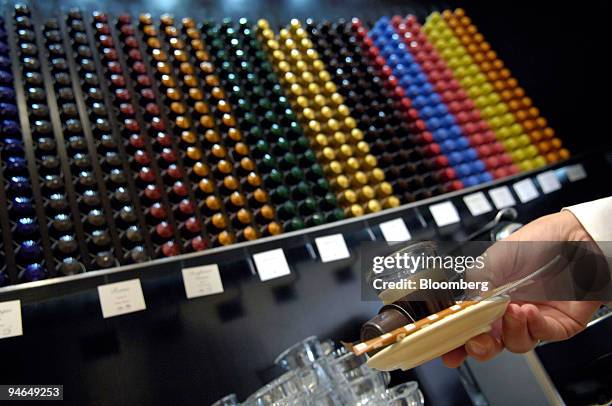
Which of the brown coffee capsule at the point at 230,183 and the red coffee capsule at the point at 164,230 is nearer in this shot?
the red coffee capsule at the point at 164,230

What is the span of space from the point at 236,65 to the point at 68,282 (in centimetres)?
103

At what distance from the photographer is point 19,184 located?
1.39 metres

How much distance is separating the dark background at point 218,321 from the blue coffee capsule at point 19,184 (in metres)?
0.30

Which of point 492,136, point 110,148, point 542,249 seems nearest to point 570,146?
point 492,136

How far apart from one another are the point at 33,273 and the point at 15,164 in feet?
1.09

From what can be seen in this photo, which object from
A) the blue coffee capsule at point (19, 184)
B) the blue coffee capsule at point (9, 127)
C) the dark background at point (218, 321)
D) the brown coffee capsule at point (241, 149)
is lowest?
the dark background at point (218, 321)

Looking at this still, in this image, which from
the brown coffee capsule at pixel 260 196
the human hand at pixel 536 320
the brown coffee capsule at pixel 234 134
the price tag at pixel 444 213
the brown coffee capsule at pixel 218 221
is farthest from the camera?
the price tag at pixel 444 213

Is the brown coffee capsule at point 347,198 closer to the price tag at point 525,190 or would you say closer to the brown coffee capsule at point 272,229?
the brown coffee capsule at point 272,229

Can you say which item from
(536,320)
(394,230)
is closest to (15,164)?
(394,230)

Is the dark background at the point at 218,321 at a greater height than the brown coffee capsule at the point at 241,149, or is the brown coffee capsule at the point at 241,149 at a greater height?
the brown coffee capsule at the point at 241,149

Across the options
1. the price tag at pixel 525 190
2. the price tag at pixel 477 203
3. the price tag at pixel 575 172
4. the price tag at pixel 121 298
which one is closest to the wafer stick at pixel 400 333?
the price tag at pixel 121 298

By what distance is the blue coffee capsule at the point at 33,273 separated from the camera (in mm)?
1275

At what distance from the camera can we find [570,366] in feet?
4.70

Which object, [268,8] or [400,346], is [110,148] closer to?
[268,8]
